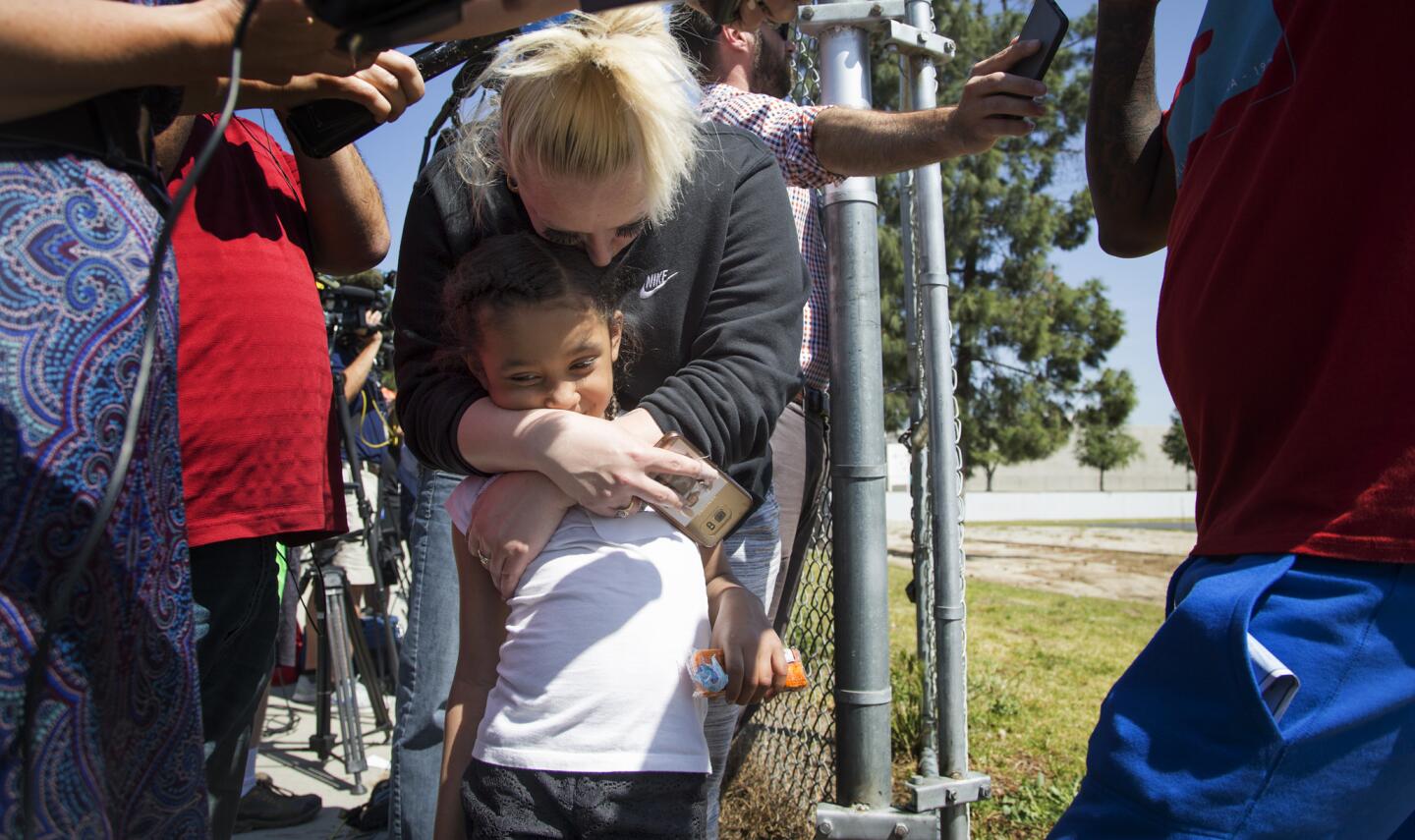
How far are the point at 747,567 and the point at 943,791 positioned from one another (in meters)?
0.91

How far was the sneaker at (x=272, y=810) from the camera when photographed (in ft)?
10.7

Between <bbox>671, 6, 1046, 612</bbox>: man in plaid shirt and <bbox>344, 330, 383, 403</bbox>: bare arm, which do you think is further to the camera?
<bbox>344, 330, 383, 403</bbox>: bare arm

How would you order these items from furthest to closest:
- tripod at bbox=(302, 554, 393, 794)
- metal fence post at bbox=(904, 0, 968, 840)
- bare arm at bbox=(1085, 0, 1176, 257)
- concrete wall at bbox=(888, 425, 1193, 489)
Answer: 1. concrete wall at bbox=(888, 425, 1193, 489)
2. tripod at bbox=(302, 554, 393, 794)
3. metal fence post at bbox=(904, 0, 968, 840)
4. bare arm at bbox=(1085, 0, 1176, 257)

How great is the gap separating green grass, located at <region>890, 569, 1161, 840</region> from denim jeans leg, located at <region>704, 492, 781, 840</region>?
52.5 inches

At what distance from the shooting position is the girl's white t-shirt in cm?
145

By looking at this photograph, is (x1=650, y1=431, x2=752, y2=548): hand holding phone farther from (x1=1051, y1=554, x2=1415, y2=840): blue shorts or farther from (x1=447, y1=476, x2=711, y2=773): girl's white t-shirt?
(x1=1051, y1=554, x2=1415, y2=840): blue shorts

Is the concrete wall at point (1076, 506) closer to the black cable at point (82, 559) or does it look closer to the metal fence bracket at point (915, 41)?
the metal fence bracket at point (915, 41)

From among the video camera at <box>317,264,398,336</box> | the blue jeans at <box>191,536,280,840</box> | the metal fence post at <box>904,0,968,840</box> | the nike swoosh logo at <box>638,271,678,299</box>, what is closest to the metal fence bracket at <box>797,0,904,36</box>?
the metal fence post at <box>904,0,968,840</box>

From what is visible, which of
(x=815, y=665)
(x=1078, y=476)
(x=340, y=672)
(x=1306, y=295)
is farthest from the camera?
(x=1078, y=476)

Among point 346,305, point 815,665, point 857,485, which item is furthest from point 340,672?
point 857,485

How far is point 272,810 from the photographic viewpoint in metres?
3.30

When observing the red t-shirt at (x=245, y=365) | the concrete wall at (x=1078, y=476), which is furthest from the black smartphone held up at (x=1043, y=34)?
the concrete wall at (x=1078, y=476)

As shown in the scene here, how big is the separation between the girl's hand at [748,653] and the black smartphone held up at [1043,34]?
104 centimetres

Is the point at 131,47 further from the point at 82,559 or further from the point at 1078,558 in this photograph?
the point at 1078,558
